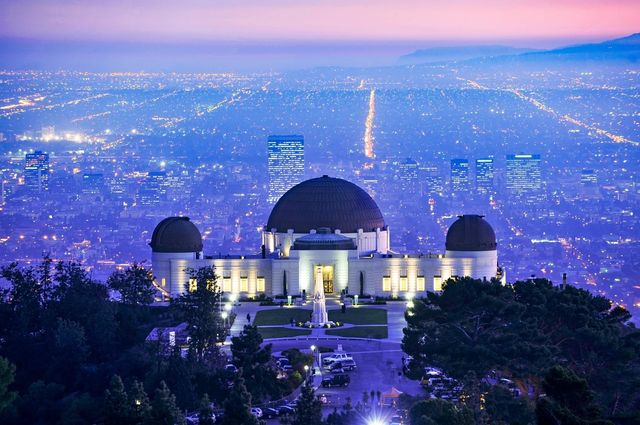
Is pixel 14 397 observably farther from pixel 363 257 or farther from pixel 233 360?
pixel 363 257

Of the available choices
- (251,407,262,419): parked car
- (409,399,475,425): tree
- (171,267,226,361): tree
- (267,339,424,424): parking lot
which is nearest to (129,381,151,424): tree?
(251,407,262,419): parked car

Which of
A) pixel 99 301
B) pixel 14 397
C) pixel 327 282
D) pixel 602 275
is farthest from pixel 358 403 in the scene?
pixel 602 275

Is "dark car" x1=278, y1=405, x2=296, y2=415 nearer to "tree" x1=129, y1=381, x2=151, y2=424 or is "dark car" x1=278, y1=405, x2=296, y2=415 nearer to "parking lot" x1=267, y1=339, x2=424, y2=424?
"parking lot" x1=267, y1=339, x2=424, y2=424

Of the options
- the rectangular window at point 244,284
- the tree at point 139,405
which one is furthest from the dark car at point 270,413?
the rectangular window at point 244,284

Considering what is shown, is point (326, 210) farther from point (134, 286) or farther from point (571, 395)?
point (571, 395)

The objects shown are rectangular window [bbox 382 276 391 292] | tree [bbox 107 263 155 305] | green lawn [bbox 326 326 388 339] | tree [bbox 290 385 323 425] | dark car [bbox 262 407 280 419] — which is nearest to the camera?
tree [bbox 290 385 323 425]

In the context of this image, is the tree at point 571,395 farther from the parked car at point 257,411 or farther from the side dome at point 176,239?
the side dome at point 176,239
